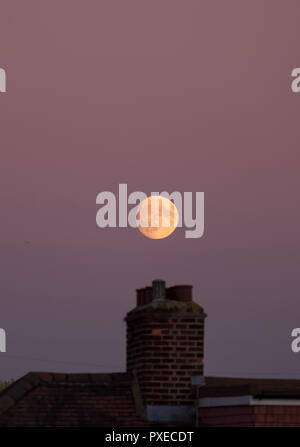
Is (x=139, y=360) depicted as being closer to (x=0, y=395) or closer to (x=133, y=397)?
(x=133, y=397)

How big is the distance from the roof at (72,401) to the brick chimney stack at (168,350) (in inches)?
18.6

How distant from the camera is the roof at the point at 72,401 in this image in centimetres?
2645

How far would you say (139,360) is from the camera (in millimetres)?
27641

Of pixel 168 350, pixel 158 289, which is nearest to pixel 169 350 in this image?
pixel 168 350

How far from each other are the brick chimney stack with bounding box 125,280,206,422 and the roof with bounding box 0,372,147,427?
472 millimetres

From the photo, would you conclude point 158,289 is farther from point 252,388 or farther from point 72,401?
point 252,388

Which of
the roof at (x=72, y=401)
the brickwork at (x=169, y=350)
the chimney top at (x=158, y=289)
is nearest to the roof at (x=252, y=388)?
the brickwork at (x=169, y=350)

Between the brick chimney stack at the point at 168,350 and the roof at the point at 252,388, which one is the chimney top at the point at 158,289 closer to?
the brick chimney stack at the point at 168,350

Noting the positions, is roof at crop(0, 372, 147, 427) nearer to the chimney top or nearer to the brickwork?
the brickwork

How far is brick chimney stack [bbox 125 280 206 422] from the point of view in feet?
89.2

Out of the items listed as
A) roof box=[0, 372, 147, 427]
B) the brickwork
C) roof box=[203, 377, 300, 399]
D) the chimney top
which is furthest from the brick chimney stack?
roof box=[203, 377, 300, 399]

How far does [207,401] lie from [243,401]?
1.82 m
